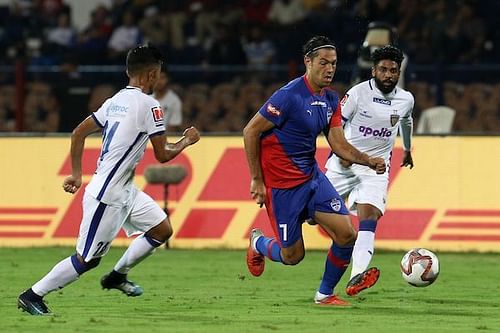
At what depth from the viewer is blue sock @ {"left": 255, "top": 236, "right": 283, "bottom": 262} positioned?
1115cm

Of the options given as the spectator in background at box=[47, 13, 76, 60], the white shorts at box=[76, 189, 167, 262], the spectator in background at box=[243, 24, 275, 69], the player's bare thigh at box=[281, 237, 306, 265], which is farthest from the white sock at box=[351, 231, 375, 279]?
the spectator in background at box=[47, 13, 76, 60]

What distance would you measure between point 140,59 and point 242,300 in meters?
2.51

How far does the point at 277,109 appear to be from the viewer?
10.7 m

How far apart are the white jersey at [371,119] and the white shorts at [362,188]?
0.08 meters

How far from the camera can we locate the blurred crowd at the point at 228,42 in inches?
737

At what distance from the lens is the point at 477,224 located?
16641 millimetres

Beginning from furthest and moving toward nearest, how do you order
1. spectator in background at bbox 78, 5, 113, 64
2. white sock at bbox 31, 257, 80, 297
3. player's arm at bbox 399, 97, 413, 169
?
spectator in background at bbox 78, 5, 113, 64 < player's arm at bbox 399, 97, 413, 169 < white sock at bbox 31, 257, 80, 297

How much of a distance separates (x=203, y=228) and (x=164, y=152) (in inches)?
275

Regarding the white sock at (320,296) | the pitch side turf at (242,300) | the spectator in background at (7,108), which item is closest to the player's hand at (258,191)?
the pitch side turf at (242,300)

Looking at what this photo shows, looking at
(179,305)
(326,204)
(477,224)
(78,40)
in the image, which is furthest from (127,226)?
(78,40)

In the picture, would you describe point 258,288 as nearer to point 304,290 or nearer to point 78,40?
point 304,290

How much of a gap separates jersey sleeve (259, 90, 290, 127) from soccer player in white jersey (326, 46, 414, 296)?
191 centimetres

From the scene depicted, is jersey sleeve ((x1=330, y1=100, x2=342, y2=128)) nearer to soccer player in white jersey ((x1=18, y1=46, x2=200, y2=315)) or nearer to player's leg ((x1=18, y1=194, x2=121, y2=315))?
soccer player in white jersey ((x1=18, y1=46, x2=200, y2=315))

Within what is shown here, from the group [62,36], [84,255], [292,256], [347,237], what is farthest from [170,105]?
[84,255]
